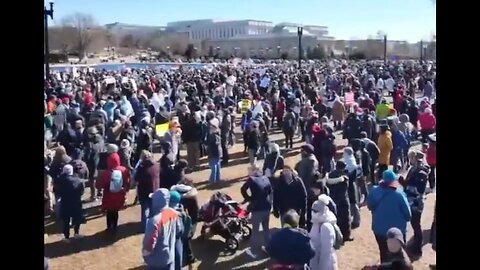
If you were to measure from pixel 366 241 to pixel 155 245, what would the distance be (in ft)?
12.1

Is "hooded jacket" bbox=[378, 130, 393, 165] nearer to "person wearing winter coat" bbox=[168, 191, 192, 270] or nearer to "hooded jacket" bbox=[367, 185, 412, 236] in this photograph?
"hooded jacket" bbox=[367, 185, 412, 236]

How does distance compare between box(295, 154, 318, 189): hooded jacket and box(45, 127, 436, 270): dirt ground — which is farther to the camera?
box(295, 154, 318, 189): hooded jacket

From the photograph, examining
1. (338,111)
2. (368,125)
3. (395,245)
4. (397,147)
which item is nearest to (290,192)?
(395,245)

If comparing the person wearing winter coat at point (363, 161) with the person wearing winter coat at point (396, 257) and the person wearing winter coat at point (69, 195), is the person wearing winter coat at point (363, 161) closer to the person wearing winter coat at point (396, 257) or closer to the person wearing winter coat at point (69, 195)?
the person wearing winter coat at point (69, 195)

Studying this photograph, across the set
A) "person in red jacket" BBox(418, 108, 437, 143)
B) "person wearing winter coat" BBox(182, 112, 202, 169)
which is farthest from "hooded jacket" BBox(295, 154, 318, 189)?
"person in red jacket" BBox(418, 108, 437, 143)

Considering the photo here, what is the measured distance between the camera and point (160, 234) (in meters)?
6.30

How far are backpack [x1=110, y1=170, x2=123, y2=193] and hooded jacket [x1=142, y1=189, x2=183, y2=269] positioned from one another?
2167mm

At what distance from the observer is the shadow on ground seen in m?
8.69

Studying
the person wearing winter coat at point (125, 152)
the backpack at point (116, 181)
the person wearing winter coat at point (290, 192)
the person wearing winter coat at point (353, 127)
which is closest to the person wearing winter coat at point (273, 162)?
the person wearing winter coat at point (290, 192)

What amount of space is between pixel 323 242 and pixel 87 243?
4.15 meters
